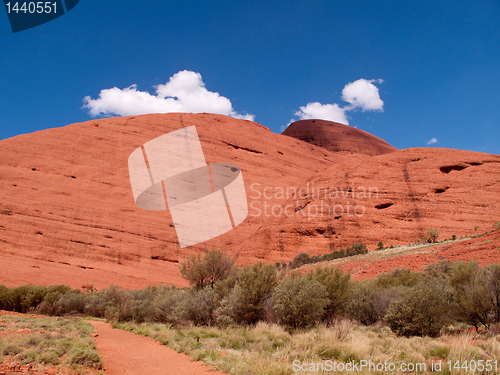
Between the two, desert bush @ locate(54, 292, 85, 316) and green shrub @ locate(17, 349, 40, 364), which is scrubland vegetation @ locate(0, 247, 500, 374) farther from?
desert bush @ locate(54, 292, 85, 316)

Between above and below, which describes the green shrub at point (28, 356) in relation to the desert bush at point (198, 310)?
above

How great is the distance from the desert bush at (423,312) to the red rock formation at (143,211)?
756 inches

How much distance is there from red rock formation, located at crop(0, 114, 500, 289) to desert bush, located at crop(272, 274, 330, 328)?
17.2 meters

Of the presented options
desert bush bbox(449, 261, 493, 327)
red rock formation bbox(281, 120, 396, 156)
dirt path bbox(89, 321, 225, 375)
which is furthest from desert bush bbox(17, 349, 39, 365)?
red rock formation bbox(281, 120, 396, 156)

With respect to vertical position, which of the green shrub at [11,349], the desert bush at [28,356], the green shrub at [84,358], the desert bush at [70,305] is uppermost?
the green shrub at [11,349]

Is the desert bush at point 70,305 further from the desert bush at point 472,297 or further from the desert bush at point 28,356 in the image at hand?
the desert bush at point 472,297

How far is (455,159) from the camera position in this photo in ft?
108

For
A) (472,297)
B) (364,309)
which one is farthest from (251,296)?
(472,297)

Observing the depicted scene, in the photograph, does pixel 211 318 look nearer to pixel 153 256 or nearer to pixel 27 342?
pixel 27 342

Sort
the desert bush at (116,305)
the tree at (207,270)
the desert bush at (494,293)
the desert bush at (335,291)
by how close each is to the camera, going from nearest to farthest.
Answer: the desert bush at (494,293), the desert bush at (335,291), the desert bush at (116,305), the tree at (207,270)

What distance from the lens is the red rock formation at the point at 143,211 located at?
22.2m

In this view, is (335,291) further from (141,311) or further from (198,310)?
(141,311)

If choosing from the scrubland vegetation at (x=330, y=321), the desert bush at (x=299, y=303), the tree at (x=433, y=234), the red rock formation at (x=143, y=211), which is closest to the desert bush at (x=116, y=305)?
the scrubland vegetation at (x=330, y=321)

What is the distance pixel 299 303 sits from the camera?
698 centimetres
